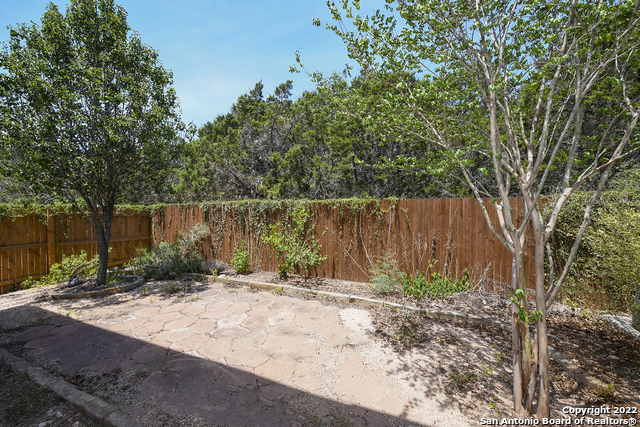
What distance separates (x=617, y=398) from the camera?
7.20ft

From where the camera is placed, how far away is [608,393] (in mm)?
2230

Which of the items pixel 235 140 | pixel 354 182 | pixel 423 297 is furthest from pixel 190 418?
pixel 235 140

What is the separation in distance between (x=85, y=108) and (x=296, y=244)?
179 inches

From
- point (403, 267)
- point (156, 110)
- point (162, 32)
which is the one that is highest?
point (162, 32)

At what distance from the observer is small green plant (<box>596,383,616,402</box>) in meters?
2.22

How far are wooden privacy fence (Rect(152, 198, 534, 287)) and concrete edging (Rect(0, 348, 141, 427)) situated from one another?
4.17m

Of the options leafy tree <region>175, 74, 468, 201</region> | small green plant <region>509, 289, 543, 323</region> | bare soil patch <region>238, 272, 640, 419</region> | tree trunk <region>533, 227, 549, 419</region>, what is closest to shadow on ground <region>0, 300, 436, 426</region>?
bare soil patch <region>238, 272, 640, 419</region>

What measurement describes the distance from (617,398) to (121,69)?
7.92 m

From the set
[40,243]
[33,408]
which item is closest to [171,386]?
[33,408]

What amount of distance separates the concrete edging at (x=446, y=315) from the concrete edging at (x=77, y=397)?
320 cm

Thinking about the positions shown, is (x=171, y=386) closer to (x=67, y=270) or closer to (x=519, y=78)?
(x=519, y=78)

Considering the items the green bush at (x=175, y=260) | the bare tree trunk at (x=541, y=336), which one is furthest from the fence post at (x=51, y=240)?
the bare tree trunk at (x=541, y=336)

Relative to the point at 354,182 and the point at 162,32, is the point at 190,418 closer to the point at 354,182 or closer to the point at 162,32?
the point at 162,32

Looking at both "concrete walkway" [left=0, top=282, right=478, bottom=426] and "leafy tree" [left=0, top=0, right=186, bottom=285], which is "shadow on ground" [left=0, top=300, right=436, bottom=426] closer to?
"concrete walkway" [left=0, top=282, right=478, bottom=426]
